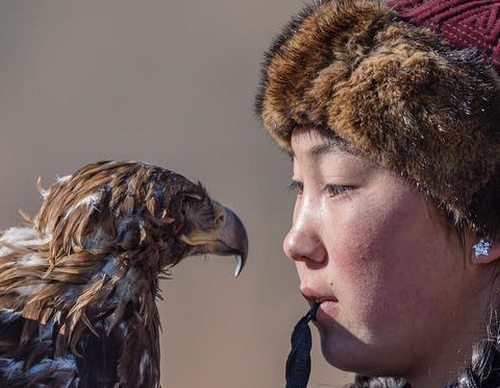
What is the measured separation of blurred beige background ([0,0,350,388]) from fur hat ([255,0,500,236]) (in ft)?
15.6

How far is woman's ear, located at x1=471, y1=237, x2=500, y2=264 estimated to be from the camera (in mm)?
2714

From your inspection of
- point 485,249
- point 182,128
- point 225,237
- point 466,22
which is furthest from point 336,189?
point 182,128

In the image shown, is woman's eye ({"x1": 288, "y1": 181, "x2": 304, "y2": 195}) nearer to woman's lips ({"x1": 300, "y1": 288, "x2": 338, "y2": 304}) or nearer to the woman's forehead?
the woman's forehead

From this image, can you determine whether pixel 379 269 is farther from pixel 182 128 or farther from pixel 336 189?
pixel 182 128

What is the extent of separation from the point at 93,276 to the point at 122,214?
0.69 ft

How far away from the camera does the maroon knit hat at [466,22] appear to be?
8.96 feet

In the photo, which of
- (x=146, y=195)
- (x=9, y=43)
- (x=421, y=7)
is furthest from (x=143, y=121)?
(x=421, y=7)

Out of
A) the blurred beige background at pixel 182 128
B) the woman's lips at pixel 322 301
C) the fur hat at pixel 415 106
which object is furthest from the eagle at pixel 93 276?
the blurred beige background at pixel 182 128

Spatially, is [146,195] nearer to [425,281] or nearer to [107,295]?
[107,295]

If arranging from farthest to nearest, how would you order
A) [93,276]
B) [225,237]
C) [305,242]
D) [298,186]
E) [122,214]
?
[225,237] < [122,214] < [93,276] < [298,186] < [305,242]

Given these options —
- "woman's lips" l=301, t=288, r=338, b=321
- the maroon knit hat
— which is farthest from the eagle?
the maroon knit hat

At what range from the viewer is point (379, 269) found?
2719mm

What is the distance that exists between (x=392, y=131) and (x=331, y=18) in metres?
0.36

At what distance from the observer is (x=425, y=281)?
2711 millimetres
